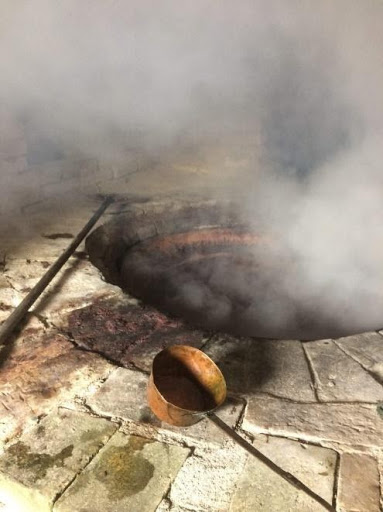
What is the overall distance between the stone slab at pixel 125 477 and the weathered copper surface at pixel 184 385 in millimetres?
137

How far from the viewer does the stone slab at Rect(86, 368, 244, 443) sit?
1.97m

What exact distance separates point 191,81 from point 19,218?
497cm

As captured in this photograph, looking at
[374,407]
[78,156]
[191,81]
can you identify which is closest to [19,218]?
[78,156]

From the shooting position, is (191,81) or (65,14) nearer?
(65,14)

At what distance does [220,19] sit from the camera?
6.11 metres

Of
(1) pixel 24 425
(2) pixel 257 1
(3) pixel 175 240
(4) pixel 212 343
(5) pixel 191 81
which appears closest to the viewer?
(1) pixel 24 425

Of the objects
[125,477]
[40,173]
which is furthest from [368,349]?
[40,173]

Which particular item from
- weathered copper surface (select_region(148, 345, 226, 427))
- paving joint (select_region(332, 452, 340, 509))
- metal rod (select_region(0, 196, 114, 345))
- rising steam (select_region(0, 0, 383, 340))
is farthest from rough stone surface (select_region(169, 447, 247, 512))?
rising steam (select_region(0, 0, 383, 340))

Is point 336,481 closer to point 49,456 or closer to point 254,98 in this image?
point 49,456

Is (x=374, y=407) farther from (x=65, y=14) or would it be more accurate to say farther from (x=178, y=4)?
(x=178, y=4)

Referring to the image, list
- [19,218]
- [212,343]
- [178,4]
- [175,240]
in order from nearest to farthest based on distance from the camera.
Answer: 1. [212,343]
2. [19,218]
3. [175,240]
4. [178,4]

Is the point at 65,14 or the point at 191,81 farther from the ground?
the point at 65,14

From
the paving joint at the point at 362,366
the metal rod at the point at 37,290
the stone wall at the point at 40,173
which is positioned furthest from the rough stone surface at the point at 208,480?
the stone wall at the point at 40,173

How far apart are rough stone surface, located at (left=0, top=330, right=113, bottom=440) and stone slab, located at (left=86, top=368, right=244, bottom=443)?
0.10 metres
